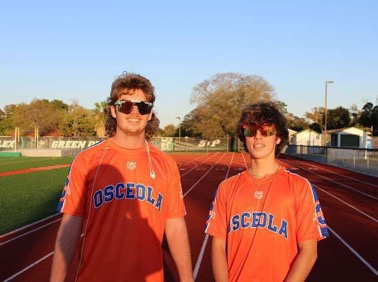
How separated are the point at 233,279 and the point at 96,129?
236 feet

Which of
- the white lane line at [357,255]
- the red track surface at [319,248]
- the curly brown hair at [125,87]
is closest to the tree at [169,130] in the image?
the red track surface at [319,248]

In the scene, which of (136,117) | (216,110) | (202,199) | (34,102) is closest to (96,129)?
(34,102)

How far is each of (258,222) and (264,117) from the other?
2.15 feet

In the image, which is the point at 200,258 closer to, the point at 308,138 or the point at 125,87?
the point at 125,87

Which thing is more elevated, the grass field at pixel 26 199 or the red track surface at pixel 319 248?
the red track surface at pixel 319 248

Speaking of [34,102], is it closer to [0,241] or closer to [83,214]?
[0,241]

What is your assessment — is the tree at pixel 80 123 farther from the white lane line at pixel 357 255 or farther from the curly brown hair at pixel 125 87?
the curly brown hair at pixel 125 87

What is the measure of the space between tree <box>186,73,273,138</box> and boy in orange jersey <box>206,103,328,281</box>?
196 feet

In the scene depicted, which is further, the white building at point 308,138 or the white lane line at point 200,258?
the white building at point 308,138

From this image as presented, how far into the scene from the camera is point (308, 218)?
104 inches

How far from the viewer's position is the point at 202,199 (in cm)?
1437

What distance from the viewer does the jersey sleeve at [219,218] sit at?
2842 mm

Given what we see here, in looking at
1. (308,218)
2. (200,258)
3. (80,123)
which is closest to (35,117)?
(80,123)

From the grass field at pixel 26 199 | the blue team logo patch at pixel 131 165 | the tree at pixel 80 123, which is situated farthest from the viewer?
the tree at pixel 80 123
